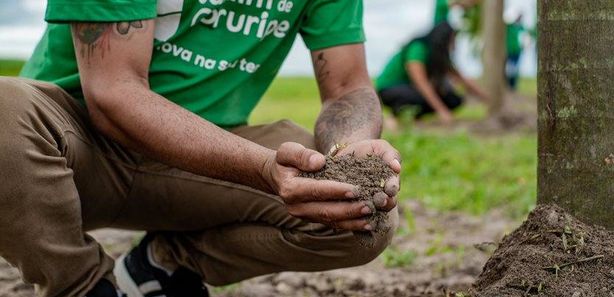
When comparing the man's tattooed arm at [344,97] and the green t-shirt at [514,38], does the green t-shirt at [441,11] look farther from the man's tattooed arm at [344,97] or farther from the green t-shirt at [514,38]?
the man's tattooed arm at [344,97]

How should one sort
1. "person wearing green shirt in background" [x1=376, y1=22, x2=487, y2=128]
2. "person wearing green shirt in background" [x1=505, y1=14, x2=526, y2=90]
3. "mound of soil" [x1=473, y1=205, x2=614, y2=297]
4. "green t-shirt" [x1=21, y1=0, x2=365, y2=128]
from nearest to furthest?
"mound of soil" [x1=473, y1=205, x2=614, y2=297]
"green t-shirt" [x1=21, y1=0, x2=365, y2=128]
"person wearing green shirt in background" [x1=376, y1=22, x2=487, y2=128]
"person wearing green shirt in background" [x1=505, y1=14, x2=526, y2=90]

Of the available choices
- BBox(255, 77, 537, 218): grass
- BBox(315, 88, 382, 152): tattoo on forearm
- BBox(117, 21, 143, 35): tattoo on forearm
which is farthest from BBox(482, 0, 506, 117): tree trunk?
BBox(117, 21, 143, 35): tattoo on forearm

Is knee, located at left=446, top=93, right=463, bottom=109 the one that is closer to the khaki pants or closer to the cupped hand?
the khaki pants

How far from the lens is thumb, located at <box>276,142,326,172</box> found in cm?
247

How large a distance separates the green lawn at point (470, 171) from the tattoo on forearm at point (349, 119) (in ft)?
8.56

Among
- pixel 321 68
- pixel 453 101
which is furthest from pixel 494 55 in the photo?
pixel 321 68

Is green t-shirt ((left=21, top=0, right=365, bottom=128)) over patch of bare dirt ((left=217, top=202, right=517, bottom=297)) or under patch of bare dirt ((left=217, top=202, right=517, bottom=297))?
over

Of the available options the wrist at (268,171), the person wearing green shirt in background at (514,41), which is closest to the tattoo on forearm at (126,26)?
the wrist at (268,171)

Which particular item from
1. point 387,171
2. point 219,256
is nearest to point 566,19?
point 387,171

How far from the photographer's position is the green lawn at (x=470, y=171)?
20.5 feet

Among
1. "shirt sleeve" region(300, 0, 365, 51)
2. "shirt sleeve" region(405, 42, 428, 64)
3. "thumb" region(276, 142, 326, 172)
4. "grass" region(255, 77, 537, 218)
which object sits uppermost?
"shirt sleeve" region(300, 0, 365, 51)

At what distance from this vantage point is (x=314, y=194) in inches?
96.2

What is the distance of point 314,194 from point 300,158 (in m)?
0.11

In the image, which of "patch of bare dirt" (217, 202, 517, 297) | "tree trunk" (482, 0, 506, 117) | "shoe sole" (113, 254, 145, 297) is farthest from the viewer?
"tree trunk" (482, 0, 506, 117)
